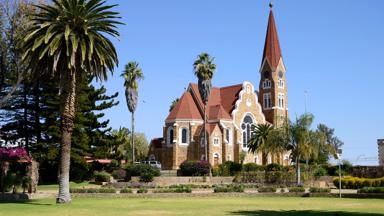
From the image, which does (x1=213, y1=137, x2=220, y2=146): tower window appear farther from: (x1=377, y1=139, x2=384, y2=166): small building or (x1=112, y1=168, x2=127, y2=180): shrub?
(x1=377, y1=139, x2=384, y2=166): small building

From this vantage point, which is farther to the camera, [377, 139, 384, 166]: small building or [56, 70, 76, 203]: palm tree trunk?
[377, 139, 384, 166]: small building

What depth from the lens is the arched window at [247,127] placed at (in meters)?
83.4

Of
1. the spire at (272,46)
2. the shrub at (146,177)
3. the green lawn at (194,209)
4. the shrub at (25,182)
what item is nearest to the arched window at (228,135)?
the spire at (272,46)

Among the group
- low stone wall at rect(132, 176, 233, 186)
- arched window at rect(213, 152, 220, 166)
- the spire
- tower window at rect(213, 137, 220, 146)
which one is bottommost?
low stone wall at rect(132, 176, 233, 186)

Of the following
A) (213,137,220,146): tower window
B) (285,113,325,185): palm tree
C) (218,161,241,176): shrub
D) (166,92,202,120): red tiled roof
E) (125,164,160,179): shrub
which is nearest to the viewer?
(285,113,325,185): palm tree

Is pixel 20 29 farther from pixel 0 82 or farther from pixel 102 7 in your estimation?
pixel 102 7

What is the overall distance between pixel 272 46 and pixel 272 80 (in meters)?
6.61

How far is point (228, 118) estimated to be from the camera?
3167 inches

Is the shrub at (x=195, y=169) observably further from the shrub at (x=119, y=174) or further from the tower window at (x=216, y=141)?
the tower window at (x=216, y=141)

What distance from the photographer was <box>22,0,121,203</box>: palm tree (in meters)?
28.5

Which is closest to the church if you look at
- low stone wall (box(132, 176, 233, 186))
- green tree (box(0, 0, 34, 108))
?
low stone wall (box(132, 176, 233, 186))

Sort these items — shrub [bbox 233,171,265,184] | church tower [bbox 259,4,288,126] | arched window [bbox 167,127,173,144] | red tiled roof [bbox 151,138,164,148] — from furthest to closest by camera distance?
church tower [bbox 259,4,288,126], red tiled roof [bbox 151,138,164,148], arched window [bbox 167,127,173,144], shrub [bbox 233,171,265,184]

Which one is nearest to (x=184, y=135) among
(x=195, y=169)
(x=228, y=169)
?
(x=228, y=169)

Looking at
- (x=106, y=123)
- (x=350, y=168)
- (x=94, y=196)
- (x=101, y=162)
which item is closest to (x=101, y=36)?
(x=94, y=196)
